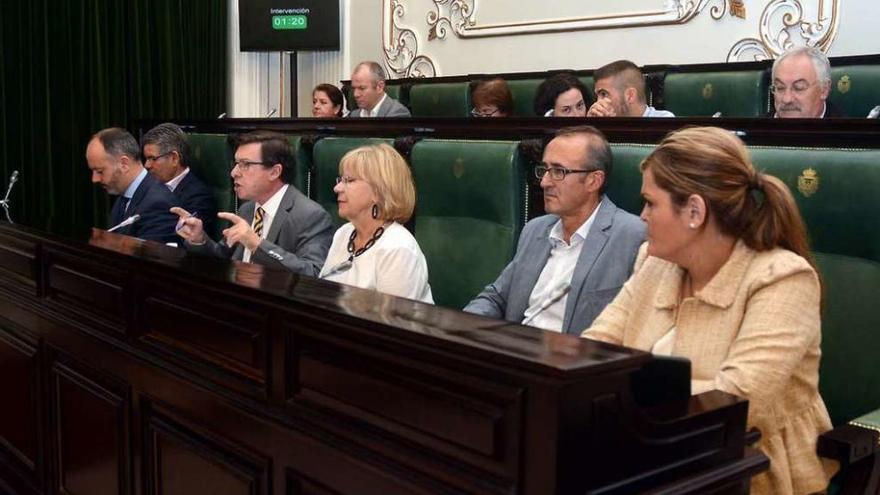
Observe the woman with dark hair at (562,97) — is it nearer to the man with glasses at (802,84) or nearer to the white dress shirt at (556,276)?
the man with glasses at (802,84)

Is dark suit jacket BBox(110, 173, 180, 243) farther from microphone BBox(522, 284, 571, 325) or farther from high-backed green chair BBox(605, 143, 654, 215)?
high-backed green chair BBox(605, 143, 654, 215)

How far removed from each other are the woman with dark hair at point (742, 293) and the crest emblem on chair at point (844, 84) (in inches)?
106

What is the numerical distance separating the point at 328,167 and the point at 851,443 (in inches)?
88.2

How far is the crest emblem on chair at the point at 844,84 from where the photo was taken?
406 cm

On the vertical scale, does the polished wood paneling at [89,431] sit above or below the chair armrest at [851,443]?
below

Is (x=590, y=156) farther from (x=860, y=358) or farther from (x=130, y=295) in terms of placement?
(x=130, y=295)

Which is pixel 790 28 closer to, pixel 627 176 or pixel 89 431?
pixel 627 176

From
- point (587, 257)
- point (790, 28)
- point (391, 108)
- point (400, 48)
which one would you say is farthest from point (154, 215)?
point (400, 48)

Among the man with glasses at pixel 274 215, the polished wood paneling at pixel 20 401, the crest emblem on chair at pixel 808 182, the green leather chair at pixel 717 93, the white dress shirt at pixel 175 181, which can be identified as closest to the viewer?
the crest emblem on chair at pixel 808 182

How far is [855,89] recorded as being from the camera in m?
4.03

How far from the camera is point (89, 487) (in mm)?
2229

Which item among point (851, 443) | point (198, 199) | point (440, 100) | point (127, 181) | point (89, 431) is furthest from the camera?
point (440, 100)

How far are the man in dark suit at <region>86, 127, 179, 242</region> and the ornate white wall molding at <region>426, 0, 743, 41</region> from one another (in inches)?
110

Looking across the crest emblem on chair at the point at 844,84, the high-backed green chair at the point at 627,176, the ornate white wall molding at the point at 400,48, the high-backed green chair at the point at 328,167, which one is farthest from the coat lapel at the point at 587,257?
the ornate white wall molding at the point at 400,48
